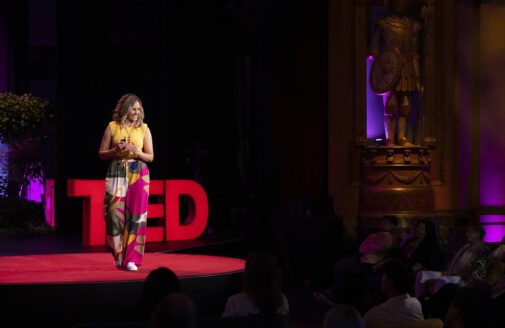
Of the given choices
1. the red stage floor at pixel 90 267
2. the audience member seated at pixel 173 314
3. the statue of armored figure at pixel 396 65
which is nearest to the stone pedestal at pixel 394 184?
the statue of armored figure at pixel 396 65

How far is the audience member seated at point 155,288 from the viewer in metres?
3.91

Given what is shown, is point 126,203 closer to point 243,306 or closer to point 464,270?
point 243,306

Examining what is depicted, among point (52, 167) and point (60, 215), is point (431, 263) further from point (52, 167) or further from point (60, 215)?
point (52, 167)

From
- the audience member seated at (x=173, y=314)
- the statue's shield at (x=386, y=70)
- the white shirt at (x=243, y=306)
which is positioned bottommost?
the white shirt at (x=243, y=306)

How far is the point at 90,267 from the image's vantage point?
706cm

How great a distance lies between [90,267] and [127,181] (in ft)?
2.97

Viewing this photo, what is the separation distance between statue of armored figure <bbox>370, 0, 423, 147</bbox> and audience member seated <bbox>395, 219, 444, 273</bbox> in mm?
2555

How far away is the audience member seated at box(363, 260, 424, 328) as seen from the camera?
4699 mm

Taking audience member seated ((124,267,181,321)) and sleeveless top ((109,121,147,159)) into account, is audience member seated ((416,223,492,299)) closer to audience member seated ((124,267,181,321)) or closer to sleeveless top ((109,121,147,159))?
sleeveless top ((109,121,147,159))

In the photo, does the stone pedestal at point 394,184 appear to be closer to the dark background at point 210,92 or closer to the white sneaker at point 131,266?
the dark background at point 210,92

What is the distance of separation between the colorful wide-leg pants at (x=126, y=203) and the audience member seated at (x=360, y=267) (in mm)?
2159

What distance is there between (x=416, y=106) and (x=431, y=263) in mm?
3477

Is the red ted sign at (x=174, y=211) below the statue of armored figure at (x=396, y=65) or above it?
below

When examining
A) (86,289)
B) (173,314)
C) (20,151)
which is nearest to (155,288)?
(173,314)
